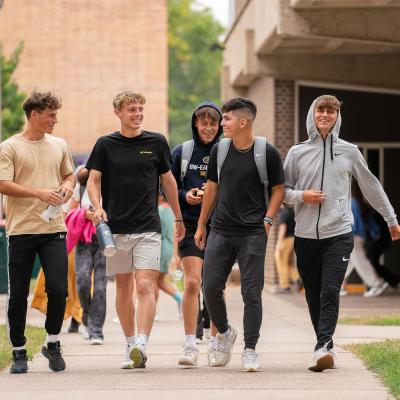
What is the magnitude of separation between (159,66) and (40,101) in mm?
43599

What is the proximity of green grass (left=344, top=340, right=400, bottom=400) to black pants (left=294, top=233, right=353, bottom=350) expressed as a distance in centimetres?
46

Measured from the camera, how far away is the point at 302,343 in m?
12.3

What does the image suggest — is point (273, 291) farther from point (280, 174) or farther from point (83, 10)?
point (83, 10)

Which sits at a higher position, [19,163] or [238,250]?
[19,163]

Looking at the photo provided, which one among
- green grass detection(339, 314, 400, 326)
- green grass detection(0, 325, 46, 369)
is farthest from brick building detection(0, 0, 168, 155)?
green grass detection(0, 325, 46, 369)

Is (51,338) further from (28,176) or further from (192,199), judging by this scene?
(192,199)

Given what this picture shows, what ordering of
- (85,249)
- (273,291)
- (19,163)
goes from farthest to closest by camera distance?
(273,291), (85,249), (19,163)

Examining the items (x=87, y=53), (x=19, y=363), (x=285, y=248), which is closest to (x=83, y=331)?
(x=19, y=363)

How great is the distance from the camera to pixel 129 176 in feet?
32.4

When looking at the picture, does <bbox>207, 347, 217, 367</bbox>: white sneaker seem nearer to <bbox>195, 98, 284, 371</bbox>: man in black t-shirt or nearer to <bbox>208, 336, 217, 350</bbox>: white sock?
<bbox>208, 336, 217, 350</bbox>: white sock

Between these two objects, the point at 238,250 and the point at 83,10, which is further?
the point at 83,10

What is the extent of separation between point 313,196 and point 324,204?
17cm

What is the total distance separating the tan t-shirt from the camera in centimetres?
962

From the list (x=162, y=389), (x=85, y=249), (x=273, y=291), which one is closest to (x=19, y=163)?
(x=162, y=389)
